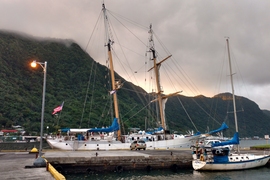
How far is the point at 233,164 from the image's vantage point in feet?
90.6

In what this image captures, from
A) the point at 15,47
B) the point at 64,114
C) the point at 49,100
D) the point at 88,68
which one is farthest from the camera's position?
the point at 88,68

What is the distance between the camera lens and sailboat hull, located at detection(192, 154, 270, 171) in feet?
88.3

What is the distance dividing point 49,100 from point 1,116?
26897mm

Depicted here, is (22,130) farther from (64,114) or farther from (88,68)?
(88,68)

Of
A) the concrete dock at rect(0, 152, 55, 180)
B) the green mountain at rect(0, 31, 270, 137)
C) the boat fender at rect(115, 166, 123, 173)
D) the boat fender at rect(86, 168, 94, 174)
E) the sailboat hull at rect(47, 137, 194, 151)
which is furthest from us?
the green mountain at rect(0, 31, 270, 137)

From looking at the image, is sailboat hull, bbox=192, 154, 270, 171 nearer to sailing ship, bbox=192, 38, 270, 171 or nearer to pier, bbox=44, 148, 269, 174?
sailing ship, bbox=192, 38, 270, 171

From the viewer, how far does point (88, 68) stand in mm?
172250

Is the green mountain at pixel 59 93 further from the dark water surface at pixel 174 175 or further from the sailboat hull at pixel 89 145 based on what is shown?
the dark water surface at pixel 174 175

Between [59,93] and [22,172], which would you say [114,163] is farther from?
[59,93]

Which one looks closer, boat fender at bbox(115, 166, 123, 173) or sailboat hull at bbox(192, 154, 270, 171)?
boat fender at bbox(115, 166, 123, 173)

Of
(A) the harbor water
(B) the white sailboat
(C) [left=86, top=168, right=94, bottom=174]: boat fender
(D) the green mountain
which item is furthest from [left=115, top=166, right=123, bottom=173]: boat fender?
(D) the green mountain

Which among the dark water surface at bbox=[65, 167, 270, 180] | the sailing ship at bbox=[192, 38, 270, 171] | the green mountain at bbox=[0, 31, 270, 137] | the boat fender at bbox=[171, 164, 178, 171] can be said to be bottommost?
the dark water surface at bbox=[65, 167, 270, 180]

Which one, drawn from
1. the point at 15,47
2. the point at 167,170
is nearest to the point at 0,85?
the point at 15,47

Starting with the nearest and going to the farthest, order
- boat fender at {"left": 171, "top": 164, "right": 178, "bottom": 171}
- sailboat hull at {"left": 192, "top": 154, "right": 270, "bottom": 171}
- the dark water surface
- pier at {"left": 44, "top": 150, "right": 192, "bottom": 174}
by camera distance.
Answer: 1. the dark water surface
2. pier at {"left": 44, "top": 150, "right": 192, "bottom": 174}
3. sailboat hull at {"left": 192, "top": 154, "right": 270, "bottom": 171}
4. boat fender at {"left": 171, "top": 164, "right": 178, "bottom": 171}
